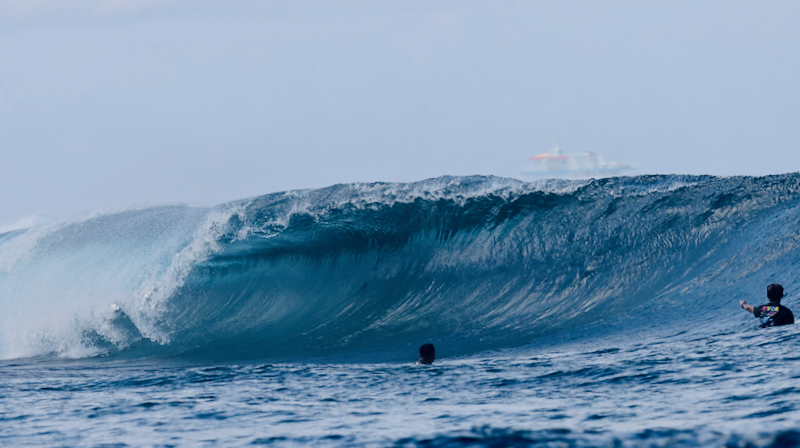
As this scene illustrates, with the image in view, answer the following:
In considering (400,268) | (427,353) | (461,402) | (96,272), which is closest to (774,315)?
(427,353)

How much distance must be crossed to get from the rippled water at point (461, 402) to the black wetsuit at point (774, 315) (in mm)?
116

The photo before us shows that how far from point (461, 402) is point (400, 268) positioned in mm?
6379

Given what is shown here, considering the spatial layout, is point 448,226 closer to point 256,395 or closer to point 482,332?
point 482,332

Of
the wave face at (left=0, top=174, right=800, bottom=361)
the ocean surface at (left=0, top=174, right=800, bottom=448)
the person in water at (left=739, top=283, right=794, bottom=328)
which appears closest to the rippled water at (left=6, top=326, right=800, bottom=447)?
the ocean surface at (left=0, top=174, right=800, bottom=448)

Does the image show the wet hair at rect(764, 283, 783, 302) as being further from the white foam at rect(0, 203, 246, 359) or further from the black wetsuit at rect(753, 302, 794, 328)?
the white foam at rect(0, 203, 246, 359)

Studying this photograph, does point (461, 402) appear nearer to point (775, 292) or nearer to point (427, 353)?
point (427, 353)

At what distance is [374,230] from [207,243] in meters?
2.51

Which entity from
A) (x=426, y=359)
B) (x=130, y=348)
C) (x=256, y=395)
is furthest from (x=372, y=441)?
(x=130, y=348)

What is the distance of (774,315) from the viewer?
5.99 metres

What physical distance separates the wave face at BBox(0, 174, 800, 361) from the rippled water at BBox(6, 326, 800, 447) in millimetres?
1953

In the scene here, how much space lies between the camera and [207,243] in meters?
11.9

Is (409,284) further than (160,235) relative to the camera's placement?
No

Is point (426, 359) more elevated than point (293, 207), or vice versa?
point (293, 207)

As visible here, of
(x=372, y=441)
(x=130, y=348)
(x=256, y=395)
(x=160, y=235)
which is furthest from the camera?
(x=160, y=235)
